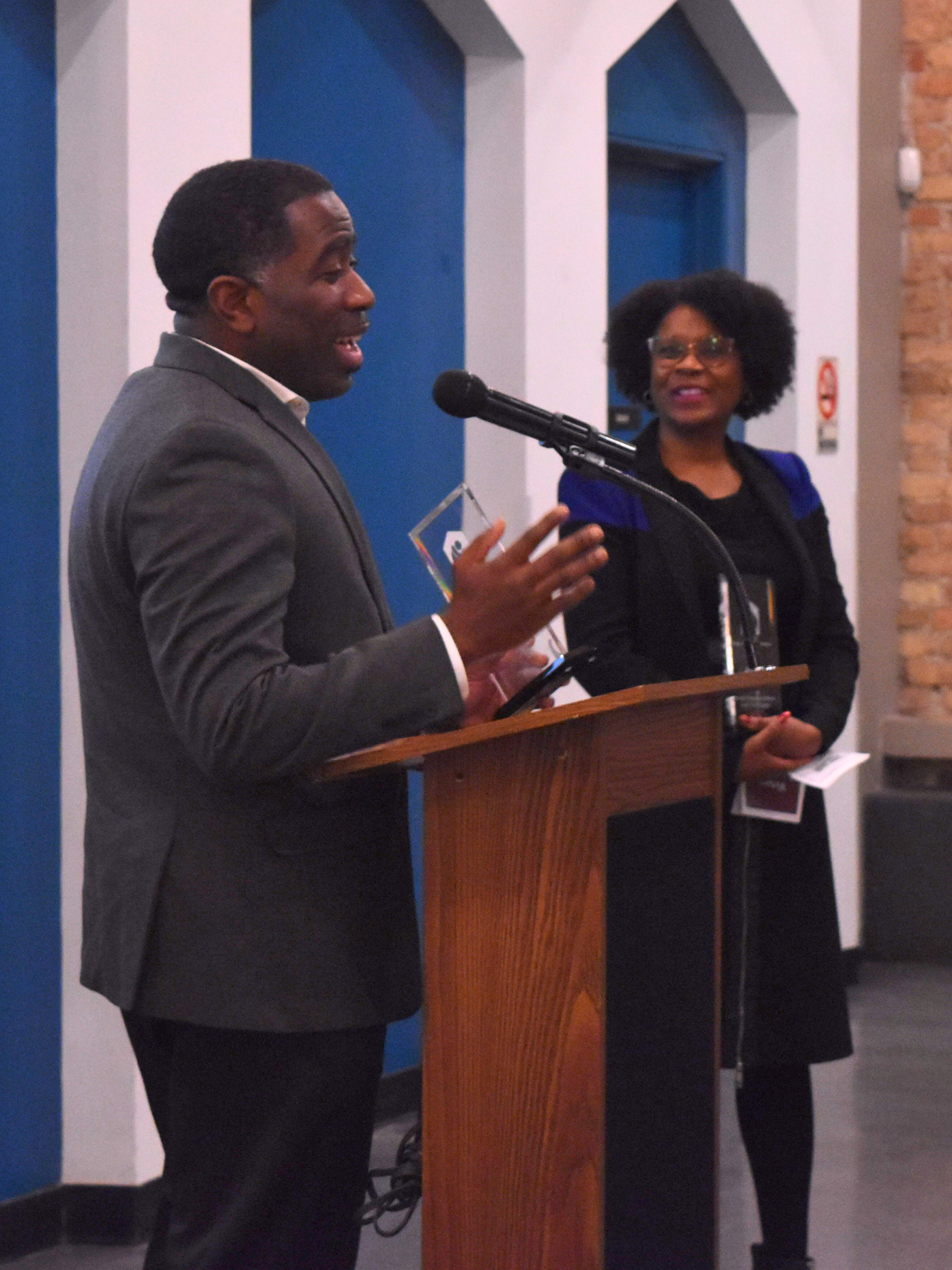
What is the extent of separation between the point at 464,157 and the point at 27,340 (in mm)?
1530

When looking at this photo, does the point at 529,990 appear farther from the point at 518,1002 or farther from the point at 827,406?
the point at 827,406

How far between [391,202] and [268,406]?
247 centimetres

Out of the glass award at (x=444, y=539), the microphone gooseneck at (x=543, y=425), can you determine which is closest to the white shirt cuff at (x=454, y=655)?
the glass award at (x=444, y=539)

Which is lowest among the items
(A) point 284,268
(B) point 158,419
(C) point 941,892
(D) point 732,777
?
(C) point 941,892

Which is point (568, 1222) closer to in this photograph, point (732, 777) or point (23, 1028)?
point (732, 777)

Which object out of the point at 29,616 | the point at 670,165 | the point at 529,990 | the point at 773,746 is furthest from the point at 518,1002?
the point at 670,165

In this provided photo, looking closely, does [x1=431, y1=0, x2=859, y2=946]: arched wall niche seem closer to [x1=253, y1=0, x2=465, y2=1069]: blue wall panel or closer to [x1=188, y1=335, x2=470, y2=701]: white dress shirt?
[x1=253, y1=0, x2=465, y2=1069]: blue wall panel

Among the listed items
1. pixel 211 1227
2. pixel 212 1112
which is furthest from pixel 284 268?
pixel 211 1227

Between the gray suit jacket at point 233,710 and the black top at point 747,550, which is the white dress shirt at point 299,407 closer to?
the gray suit jacket at point 233,710

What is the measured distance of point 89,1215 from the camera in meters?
3.52

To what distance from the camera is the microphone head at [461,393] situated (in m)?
1.95

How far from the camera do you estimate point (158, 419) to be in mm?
1870

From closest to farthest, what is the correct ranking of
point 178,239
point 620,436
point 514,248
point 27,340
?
point 178,239 → point 27,340 → point 514,248 → point 620,436

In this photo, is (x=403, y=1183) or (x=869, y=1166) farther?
(x=869, y=1166)
